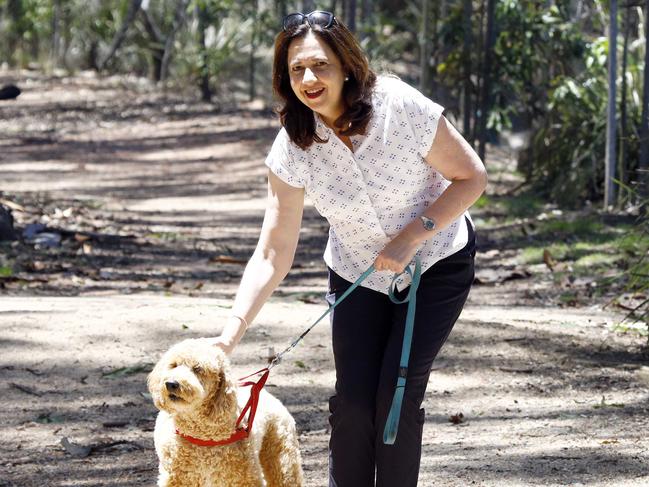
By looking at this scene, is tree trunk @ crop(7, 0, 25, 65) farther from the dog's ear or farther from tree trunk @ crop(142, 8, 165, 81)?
the dog's ear

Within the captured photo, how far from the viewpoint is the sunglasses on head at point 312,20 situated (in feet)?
12.3

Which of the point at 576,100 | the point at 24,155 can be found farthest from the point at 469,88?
the point at 24,155

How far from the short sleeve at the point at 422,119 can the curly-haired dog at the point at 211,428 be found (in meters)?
0.98

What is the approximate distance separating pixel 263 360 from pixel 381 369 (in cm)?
315

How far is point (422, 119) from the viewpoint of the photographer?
3.79m

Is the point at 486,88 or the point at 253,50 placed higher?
the point at 486,88

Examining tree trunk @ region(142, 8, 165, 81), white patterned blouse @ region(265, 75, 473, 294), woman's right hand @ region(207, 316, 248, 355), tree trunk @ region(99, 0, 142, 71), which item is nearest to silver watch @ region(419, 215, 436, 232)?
white patterned blouse @ region(265, 75, 473, 294)

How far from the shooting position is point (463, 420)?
6.13 m

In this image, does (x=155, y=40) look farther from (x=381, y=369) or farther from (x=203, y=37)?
(x=381, y=369)

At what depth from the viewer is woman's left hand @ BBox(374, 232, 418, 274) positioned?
375 centimetres

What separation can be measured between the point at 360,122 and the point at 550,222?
9.99 metres

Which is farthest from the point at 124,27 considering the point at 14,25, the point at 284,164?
the point at 284,164

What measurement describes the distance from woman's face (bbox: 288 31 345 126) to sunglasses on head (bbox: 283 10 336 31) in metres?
0.04

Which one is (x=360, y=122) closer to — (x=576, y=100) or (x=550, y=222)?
(x=550, y=222)
